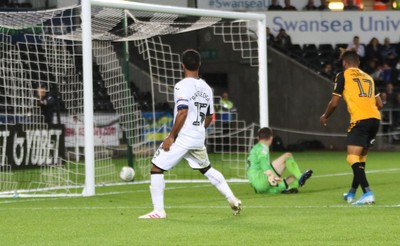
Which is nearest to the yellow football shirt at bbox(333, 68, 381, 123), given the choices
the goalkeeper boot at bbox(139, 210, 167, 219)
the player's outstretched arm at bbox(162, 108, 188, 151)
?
the player's outstretched arm at bbox(162, 108, 188, 151)

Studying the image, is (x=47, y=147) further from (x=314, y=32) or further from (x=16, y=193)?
(x=314, y=32)

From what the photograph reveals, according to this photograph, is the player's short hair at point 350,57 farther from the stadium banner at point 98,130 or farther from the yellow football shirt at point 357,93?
the stadium banner at point 98,130

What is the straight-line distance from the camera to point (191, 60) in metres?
12.1

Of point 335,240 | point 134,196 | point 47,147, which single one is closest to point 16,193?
point 134,196

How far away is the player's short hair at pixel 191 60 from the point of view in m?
12.1

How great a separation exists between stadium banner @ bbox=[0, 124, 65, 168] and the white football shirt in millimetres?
7440

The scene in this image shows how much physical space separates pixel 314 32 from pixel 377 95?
21849 mm

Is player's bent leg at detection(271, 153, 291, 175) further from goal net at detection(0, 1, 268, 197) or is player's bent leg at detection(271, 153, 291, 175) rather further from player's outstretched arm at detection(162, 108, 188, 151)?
player's outstretched arm at detection(162, 108, 188, 151)

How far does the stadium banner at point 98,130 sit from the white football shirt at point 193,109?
904 centimetres

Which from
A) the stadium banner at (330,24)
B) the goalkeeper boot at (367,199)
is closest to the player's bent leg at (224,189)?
the goalkeeper boot at (367,199)

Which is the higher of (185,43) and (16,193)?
(185,43)

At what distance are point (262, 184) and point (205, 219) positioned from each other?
13.2 feet

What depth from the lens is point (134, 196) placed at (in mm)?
16266

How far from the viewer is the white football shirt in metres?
12.0
